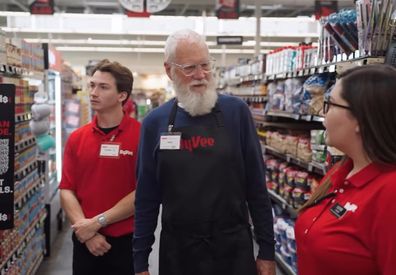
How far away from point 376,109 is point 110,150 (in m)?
1.55

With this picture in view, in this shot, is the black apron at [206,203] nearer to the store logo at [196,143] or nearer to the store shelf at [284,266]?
the store logo at [196,143]

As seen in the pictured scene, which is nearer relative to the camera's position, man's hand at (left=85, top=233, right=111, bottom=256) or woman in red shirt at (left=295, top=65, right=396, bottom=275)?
woman in red shirt at (left=295, top=65, right=396, bottom=275)

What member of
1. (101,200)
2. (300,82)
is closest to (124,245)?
(101,200)

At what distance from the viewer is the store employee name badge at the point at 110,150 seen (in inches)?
97.7

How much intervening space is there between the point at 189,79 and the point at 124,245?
1.15m

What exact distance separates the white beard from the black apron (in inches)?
2.1

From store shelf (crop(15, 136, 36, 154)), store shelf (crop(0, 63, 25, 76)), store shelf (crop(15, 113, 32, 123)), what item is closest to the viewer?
store shelf (crop(0, 63, 25, 76))

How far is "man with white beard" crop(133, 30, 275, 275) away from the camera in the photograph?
1.93 meters

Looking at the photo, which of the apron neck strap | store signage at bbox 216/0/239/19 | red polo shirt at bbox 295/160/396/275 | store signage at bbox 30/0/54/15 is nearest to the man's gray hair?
the apron neck strap

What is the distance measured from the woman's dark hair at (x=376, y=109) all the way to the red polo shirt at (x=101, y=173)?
4.67ft

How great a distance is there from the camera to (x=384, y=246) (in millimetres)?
1317

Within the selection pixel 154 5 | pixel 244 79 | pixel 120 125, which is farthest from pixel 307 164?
pixel 154 5

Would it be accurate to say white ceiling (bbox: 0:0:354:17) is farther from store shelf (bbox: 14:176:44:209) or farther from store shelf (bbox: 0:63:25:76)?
store shelf (bbox: 0:63:25:76)

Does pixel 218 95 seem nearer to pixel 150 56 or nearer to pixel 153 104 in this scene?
pixel 153 104
